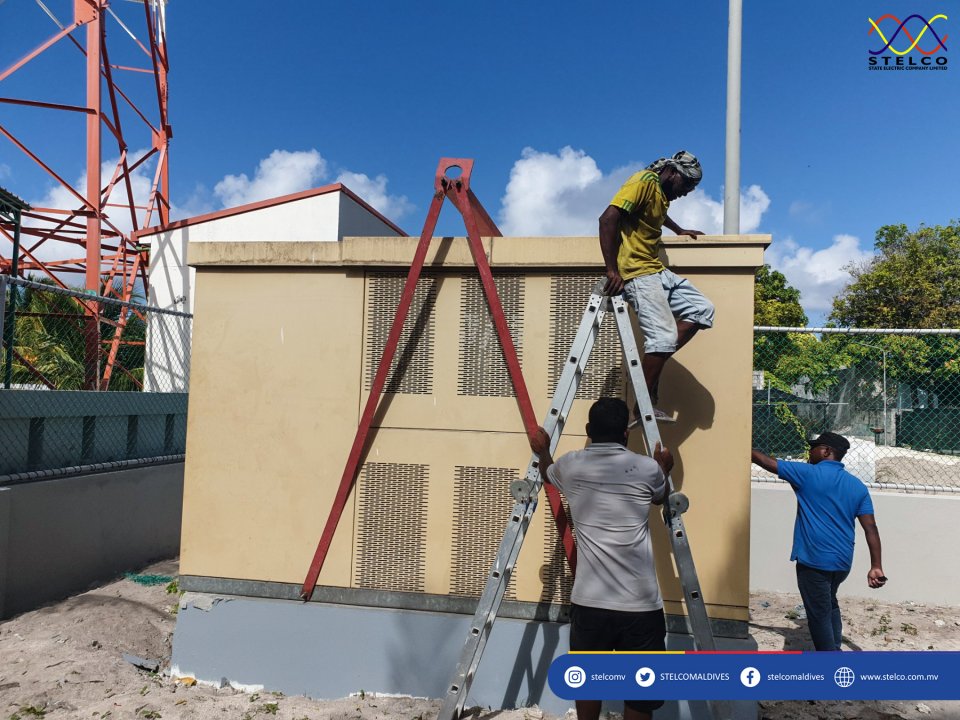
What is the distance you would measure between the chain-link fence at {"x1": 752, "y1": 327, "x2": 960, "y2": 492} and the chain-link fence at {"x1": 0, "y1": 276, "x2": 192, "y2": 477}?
6.31 metres

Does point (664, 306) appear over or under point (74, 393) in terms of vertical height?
over

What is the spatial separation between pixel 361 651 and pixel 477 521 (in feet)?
3.54

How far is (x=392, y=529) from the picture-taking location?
158 inches

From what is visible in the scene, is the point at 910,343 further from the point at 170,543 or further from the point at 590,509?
the point at 170,543

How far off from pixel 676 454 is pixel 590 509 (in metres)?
1.11

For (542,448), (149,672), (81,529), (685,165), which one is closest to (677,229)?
(685,165)

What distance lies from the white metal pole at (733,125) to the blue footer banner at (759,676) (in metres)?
3.86

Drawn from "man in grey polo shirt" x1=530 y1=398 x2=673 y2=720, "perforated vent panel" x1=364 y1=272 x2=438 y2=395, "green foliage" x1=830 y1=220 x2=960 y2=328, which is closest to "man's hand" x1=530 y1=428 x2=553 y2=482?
"man in grey polo shirt" x1=530 y1=398 x2=673 y2=720

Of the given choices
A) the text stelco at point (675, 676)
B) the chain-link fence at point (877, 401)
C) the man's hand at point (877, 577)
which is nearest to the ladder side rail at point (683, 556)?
the text stelco at point (675, 676)

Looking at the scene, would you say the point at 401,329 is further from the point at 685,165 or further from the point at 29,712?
the point at 29,712

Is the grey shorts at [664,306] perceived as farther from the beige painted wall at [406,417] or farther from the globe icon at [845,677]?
the globe icon at [845,677]

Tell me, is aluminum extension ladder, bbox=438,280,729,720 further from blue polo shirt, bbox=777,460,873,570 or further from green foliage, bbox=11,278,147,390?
green foliage, bbox=11,278,147,390

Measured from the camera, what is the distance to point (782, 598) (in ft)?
20.8

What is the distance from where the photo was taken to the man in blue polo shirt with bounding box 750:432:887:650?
3818mm
